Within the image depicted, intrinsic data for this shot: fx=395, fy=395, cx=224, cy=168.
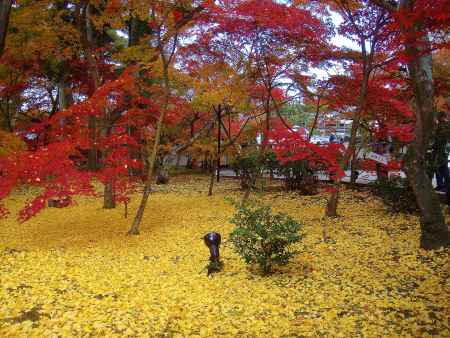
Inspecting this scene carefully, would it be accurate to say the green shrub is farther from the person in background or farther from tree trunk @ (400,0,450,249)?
the person in background

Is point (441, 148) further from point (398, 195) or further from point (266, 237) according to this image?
point (266, 237)

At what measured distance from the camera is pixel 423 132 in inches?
223

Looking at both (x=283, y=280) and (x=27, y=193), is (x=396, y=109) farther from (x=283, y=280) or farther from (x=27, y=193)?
(x=27, y=193)

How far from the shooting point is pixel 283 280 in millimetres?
5422

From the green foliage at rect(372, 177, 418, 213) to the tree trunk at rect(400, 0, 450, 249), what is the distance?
98.4 inches

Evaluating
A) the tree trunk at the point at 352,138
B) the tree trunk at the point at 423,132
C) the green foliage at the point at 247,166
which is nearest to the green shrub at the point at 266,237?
the tree trunk at the point at 423,132

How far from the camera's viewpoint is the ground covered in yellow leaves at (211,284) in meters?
4.12

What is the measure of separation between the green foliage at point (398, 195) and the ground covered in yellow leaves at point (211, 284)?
309mm

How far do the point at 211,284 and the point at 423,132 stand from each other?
371 cm

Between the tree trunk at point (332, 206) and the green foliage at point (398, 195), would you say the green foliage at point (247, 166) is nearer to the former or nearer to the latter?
the tree trunk at point (332, 206)

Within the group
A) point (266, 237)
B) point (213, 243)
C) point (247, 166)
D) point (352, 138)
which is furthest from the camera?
point (247, 166)

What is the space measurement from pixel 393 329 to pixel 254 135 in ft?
44.1

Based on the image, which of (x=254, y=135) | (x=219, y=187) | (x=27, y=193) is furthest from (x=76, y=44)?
(x=254, y=135)

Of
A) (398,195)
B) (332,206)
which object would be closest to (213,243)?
(332,206)
